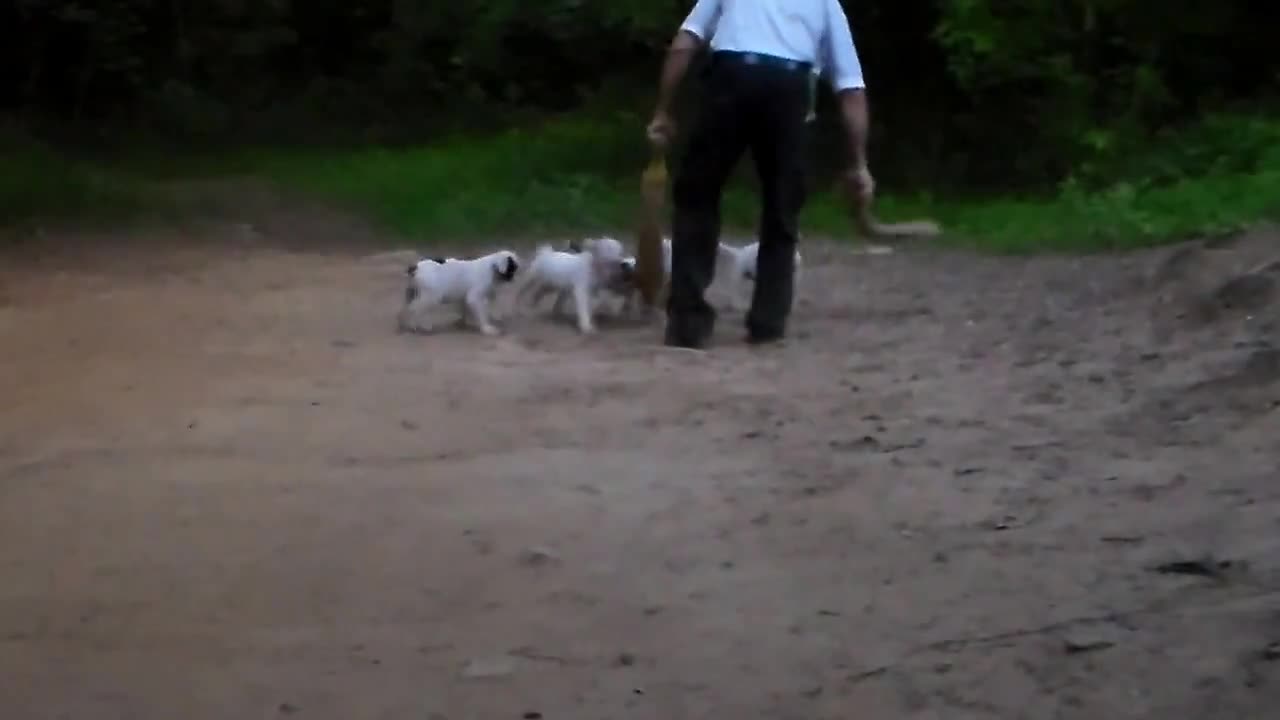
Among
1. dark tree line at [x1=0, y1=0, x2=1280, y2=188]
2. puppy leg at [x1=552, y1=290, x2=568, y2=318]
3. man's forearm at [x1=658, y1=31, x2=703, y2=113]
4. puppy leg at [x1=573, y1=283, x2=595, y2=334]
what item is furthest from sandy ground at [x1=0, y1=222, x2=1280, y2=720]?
dark tree line at [x1=0, y1=0, x2=1280, y2=188]

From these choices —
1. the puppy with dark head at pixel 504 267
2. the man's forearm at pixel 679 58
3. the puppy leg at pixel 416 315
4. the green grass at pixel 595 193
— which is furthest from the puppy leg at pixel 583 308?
the green grass at pixel 595 193

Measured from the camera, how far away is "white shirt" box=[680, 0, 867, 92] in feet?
25.4

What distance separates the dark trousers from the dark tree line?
7784 millimetres

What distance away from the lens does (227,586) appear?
14.6ft

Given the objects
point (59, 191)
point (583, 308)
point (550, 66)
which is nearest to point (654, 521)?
point (583, 308)

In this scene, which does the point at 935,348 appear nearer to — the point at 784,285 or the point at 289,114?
the point at 784,285

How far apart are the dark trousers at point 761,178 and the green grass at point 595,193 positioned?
13.8ft

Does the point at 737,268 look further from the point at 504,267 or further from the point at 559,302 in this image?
the point at 504,267

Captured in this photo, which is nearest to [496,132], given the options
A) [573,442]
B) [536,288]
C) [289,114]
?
[289,114]

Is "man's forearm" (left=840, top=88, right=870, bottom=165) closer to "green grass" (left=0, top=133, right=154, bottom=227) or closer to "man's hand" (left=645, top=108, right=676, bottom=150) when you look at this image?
"man's hand" (left=645, top=108, right=676, bottom=150)

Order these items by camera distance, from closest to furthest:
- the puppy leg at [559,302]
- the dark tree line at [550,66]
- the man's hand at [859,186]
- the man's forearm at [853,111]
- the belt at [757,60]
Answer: the belt at [757,60] → the man's forearm at [853,111] → the man's hand at [859,186] → the puppy leg at [559,302] → the dark tree line at [550,66]

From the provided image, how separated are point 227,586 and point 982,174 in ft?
44.0

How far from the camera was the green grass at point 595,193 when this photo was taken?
1260cm

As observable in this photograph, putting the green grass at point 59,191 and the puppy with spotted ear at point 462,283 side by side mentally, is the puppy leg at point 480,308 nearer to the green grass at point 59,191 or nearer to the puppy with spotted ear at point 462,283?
the puppy with spotted ear at point 462,283
